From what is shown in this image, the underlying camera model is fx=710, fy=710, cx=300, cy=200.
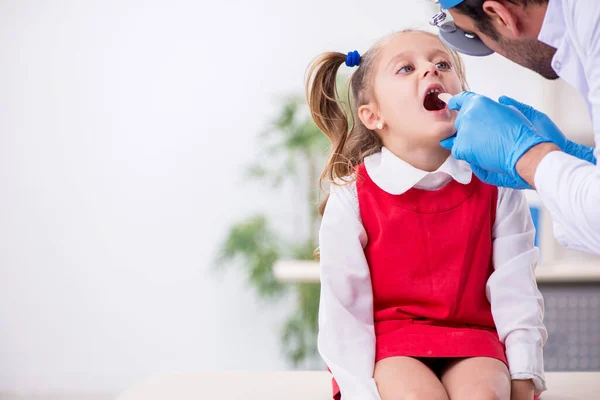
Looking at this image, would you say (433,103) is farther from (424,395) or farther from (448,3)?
(424,395)

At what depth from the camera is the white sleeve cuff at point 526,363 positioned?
53.9 inches

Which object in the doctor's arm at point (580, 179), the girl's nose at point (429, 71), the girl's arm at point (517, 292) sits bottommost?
the girl's arm at point (517, 292)

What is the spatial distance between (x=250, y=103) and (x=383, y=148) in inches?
97.4

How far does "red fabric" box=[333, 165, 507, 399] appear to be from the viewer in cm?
148

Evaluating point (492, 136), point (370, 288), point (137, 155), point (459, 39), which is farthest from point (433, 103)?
point (137, 155)

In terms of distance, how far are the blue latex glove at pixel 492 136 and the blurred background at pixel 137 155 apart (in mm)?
2583

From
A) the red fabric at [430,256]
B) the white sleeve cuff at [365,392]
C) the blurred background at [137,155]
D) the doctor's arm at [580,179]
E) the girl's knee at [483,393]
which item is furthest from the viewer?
the blurred background at [137,155]

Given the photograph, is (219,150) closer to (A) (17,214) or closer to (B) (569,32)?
(A) (17,214)

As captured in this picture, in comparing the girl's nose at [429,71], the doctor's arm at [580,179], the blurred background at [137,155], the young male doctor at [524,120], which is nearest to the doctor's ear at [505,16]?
the young male doctor at [524,120]

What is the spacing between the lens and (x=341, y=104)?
172 centimetres

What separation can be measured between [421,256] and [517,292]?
0.21 metres

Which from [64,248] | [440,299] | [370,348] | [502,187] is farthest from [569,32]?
[64,248]

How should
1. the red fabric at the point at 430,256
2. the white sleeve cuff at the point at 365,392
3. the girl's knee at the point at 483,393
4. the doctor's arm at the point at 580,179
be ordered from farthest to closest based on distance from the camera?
1. the red fabric at the point at 430,256
2. the white sleeve cuff at the point at 365,392
3. the girl's knee at the point at 483,393
4. the doctor's arm at the point at 580,179

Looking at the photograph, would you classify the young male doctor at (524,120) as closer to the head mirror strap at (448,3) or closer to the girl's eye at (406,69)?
the head mirror strap at (448,3)
